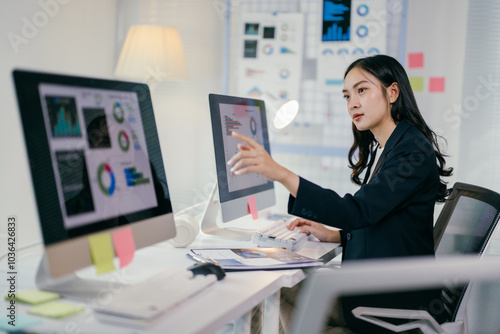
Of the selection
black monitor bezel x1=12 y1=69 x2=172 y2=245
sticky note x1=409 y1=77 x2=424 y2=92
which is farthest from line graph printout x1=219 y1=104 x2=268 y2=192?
sticky note x1=409 y1=77 x2=424 y2=92

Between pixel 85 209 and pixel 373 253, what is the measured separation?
33.1 inches

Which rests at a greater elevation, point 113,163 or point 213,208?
point 113,163

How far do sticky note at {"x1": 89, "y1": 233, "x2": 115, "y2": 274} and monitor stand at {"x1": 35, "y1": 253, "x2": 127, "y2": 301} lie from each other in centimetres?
7

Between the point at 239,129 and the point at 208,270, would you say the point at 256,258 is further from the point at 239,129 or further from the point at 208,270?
the point at 239,129

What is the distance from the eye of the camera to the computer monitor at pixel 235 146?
1600mm

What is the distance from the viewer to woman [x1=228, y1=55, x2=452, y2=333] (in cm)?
134

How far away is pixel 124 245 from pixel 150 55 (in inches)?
77.9

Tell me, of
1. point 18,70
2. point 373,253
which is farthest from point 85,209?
point 373,253

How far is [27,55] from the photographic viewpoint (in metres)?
2.74

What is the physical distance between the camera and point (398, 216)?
1.45m

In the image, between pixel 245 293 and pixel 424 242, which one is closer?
pixel 245 293

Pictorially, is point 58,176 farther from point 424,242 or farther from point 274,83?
point 274,83

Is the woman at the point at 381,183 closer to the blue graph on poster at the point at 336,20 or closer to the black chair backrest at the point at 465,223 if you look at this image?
the black chair backrest at the point at 465,223

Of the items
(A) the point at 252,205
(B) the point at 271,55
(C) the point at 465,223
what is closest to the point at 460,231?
(C) the point at 465,223
